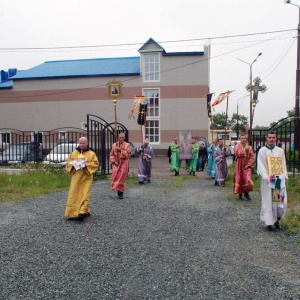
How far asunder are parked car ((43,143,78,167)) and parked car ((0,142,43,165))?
19.4 inches

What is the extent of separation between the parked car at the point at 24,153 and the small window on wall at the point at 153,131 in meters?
17.9

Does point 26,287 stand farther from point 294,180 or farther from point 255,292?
point 294,180

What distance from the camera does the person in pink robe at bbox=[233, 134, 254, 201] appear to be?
11211mm

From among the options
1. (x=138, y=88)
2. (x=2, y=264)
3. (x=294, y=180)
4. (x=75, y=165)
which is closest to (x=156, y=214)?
(x=75, y=165)

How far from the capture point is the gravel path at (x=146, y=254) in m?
4.90

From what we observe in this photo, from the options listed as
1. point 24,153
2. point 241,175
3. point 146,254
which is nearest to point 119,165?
point 241,175

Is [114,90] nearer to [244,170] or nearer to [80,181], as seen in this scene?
[244,170]

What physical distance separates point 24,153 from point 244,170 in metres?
10.4

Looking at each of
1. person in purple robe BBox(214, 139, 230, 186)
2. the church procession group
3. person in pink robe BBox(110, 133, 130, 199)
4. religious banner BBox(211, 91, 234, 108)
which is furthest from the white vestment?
person in purple robe BBox(214, 139, 230, 186)

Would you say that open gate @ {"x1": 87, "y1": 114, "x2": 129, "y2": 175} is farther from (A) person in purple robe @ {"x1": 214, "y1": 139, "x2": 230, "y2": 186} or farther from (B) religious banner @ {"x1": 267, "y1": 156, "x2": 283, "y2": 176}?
→ (B) religious banner @ {"x1": 267, "y1": 156, "x2": 283, "y2": 176}

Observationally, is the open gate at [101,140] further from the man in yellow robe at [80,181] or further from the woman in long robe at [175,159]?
the man in yellow robe at [80,181]

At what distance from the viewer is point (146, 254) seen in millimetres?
6215

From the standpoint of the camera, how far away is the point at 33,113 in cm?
3684

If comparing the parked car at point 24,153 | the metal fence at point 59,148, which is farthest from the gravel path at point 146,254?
the parked car at point 24,153
